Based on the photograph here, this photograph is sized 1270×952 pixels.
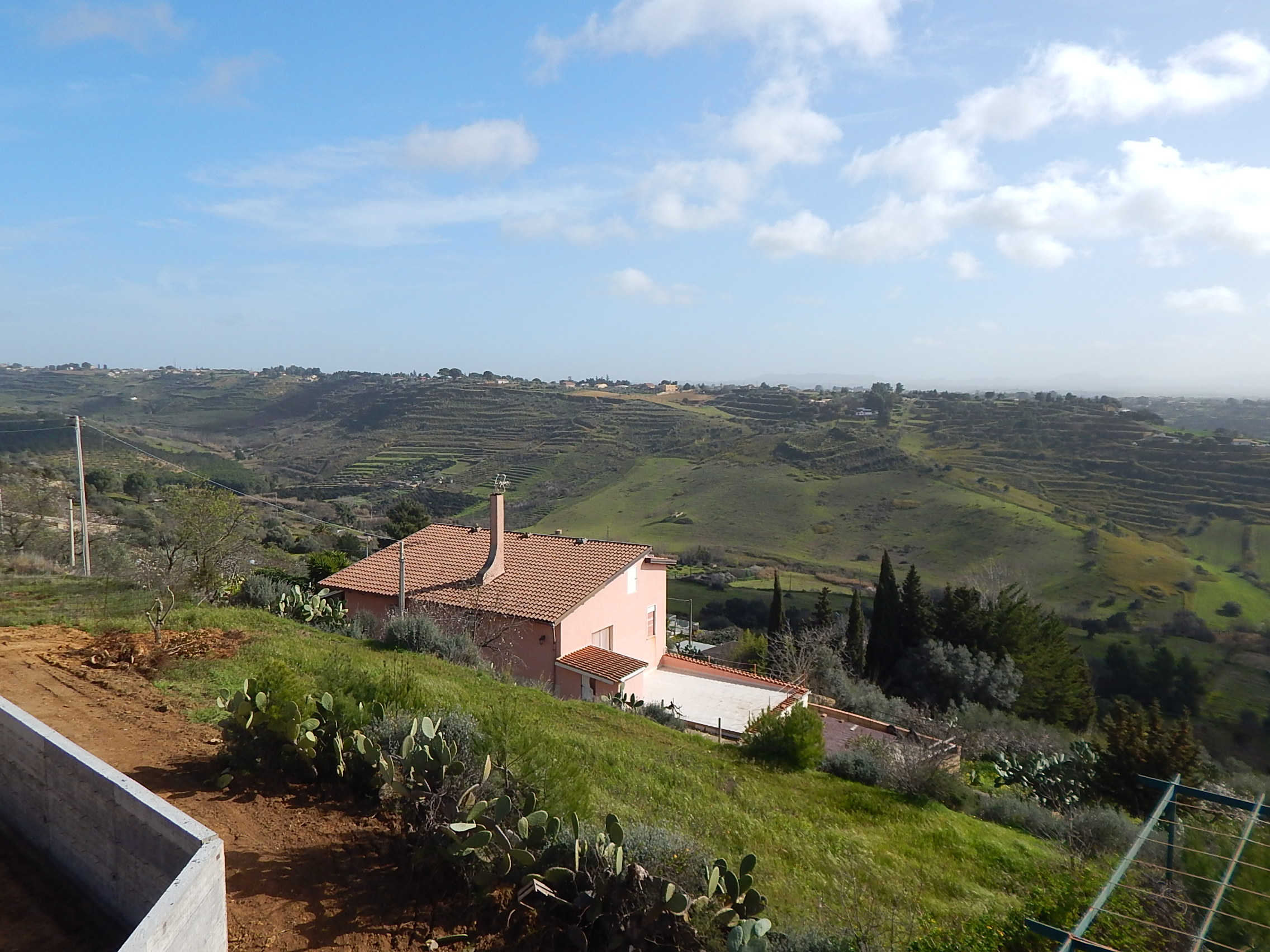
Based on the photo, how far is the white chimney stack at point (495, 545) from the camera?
1992 cm

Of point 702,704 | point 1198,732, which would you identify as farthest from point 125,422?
point 1198,732

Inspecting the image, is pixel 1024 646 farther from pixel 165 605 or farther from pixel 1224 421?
pixel 1224 421

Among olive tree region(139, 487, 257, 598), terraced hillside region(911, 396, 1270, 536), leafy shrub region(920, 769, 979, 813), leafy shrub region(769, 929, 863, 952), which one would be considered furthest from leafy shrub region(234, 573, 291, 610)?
terraced hillside region(911, 396, 1270, 536)

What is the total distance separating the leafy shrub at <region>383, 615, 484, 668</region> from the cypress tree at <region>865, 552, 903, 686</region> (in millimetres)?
21106

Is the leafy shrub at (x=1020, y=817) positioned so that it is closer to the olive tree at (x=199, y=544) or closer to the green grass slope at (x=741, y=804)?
the green grass slope at (x=741, y=804)

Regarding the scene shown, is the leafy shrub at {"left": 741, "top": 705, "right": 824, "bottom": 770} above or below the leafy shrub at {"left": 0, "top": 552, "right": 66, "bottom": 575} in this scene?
below

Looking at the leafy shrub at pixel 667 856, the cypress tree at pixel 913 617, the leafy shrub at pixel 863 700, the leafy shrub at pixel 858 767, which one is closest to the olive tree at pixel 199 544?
the leafy shrub at pixel 858 767

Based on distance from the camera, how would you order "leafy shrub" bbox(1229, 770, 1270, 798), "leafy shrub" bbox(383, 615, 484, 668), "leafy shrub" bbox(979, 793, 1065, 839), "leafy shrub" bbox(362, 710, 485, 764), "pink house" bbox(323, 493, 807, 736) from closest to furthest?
"leafy shrub" bbox(362, 710, 485, 764), "leafy shrub" bbox(979, 793, 1065, 839), "leafy shrub" bbox(1229, 770, 1270, 798), "leafy shrub" bbox(383, 615, 484, 668), "pink house" bbox(323, 493, 807, 736)

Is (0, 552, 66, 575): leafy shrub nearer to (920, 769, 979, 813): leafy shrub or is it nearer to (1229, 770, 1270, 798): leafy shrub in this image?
(920, 769, 979, 813): leafy shrub

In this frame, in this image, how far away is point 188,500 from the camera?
1823 centimetres

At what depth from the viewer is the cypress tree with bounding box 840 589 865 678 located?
30.8m

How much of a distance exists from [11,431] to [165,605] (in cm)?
4243

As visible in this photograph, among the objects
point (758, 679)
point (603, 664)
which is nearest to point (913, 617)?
point (758, 679)

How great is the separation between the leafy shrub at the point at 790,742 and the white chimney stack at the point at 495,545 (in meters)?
10.2
